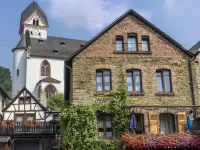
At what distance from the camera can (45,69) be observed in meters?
56.4

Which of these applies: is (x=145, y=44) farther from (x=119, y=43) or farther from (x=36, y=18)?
(x=36, y=18)

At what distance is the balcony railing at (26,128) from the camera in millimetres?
31656

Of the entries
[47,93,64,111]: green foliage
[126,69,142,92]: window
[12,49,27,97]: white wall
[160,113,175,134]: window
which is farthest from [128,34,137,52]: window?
[12,49,27,97]: white wall

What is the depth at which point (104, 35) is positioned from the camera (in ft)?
79.6

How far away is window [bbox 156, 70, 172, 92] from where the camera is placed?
23703 millimetres

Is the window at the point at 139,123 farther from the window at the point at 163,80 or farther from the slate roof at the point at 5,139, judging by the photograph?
the slate roof at the point at 5,139

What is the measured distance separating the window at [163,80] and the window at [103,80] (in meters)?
3.51

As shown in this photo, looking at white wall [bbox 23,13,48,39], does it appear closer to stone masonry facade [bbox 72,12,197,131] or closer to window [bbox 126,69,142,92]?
stone masonry facade [bbox 72,12,197,131]

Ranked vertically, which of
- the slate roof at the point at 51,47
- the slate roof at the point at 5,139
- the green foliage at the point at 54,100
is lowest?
the slate roof at the point at 5,139

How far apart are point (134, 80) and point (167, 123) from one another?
3.70 m

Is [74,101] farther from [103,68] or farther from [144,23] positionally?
[144,23]

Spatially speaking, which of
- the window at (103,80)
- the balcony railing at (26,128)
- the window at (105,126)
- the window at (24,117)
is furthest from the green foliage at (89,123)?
the window at (24,117)

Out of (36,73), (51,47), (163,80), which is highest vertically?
(51,47)

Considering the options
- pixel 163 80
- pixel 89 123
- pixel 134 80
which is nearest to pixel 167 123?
pixel 163 80
